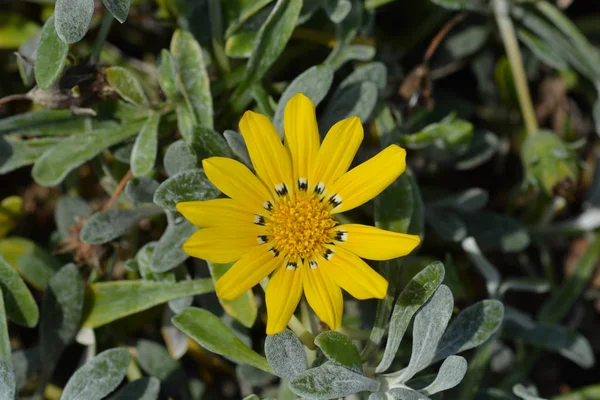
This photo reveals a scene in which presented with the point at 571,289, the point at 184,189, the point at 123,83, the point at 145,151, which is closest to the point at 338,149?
the point at 184,189

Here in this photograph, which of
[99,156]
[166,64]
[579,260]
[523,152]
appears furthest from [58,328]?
[579,260]

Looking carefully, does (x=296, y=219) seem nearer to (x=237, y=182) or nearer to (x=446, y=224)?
(x=237, y=182)

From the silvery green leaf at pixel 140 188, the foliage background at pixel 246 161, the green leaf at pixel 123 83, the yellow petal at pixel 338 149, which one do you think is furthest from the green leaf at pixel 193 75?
the yellow petal at pixel 338 149

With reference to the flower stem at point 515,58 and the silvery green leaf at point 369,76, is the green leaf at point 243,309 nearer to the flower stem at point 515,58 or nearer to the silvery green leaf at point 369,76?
the silvery green leaf at point 369,76

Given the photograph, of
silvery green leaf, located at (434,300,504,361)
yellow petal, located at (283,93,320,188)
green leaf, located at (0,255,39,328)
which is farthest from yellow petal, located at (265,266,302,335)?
green leaf, located at (0,255,39,328)

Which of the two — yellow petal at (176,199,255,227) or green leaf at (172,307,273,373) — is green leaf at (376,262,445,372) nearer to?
green leaf at (172,307,273,373)

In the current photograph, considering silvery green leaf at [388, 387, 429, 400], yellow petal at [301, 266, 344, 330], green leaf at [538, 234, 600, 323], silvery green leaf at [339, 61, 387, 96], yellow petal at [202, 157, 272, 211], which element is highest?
silvery green leaf at [339, 61, 387, 96]
